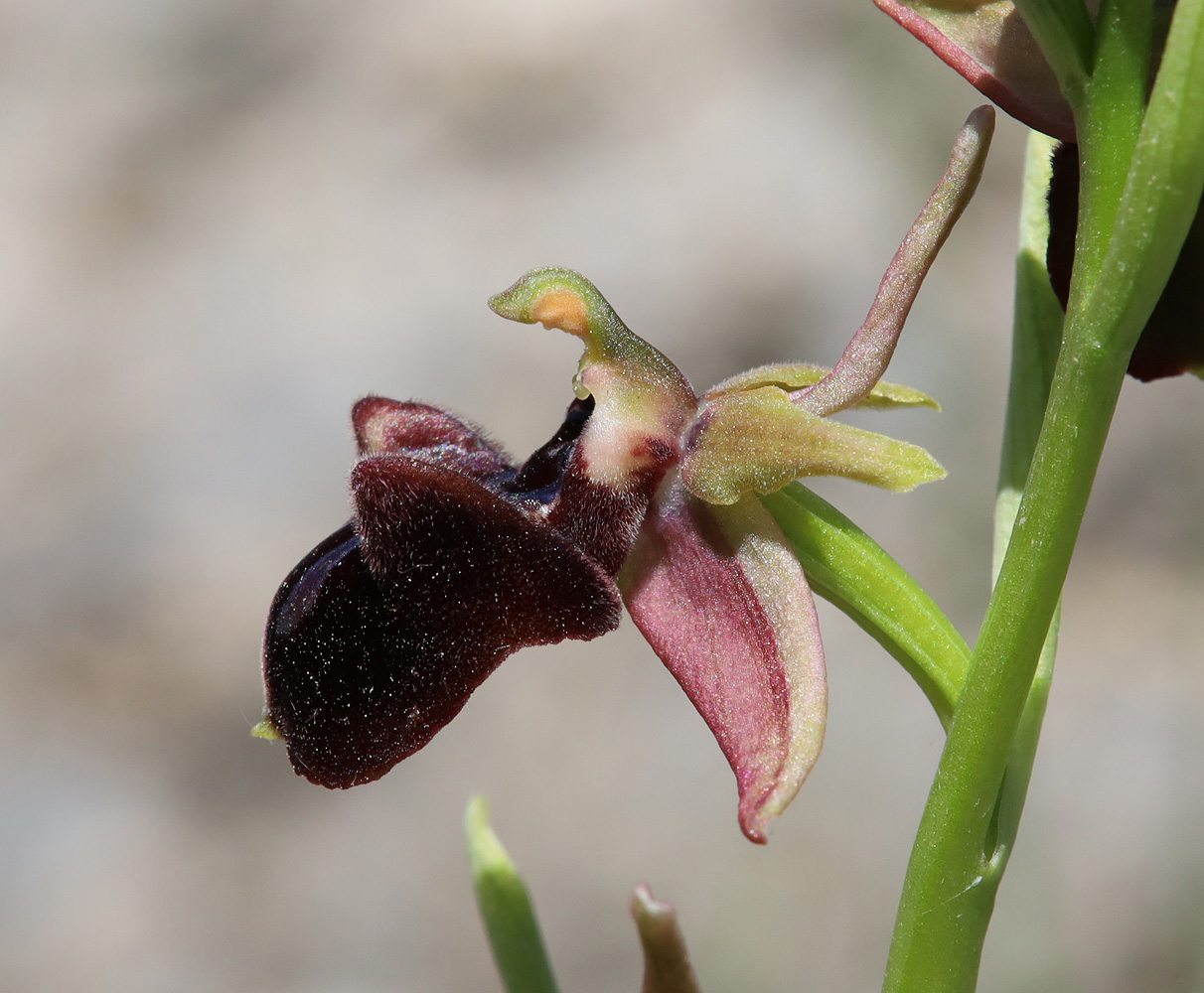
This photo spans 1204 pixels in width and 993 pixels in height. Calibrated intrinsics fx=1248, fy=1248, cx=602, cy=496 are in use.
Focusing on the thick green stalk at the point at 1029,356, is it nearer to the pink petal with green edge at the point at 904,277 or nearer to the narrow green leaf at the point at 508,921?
the pink petal with green edge at the point at 904,277

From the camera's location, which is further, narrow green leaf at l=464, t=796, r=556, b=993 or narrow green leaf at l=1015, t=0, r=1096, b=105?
narrow green leaf at l=464, t=796, r=556, b=993

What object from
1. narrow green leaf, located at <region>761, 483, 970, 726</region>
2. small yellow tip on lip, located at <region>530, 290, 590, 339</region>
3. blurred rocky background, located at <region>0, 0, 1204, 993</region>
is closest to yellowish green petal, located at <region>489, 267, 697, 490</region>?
small yellow tip on lip, located at <region>530, 290, 590, 339</region>

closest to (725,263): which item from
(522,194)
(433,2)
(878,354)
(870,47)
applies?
(522,194)

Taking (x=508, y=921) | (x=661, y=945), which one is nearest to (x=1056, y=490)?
(x=661, y=945)

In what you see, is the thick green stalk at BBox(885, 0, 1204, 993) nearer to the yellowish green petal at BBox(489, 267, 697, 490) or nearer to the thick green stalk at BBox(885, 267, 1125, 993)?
the thick green stalk at BBox(885, 267, 1125, 993)

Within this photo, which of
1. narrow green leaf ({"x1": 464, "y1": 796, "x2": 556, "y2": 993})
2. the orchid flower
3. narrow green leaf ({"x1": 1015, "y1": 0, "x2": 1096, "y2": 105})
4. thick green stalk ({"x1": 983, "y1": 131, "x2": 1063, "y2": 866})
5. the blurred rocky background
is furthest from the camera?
the blurred rocky background

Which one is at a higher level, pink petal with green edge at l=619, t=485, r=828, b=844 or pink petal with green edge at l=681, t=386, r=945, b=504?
pink petal with green edge at l=681, t=386, r=945, b=504

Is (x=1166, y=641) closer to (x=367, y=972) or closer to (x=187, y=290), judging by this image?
(x=367, y=972)
